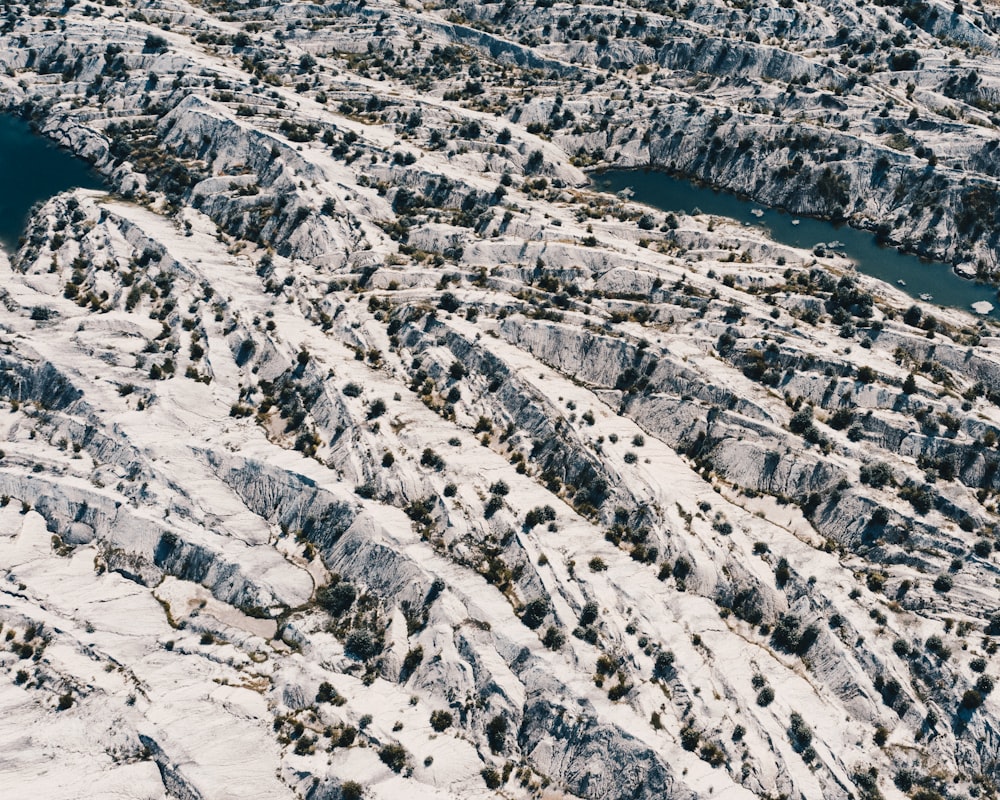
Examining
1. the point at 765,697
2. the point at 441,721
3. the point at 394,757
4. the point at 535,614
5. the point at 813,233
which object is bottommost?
the point at 394,757

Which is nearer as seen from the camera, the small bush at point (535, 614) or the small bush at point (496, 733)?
the small bush at point (496, 733)

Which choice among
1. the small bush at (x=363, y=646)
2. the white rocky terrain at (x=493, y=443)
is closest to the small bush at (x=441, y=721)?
the white rocky terrain at (x=493, y=443)

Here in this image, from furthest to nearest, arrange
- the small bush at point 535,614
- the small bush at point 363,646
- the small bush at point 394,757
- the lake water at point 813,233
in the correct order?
1. the lake water at point 813,233
2. the small bush at point 535,614
3. the small bush at point 363,646
4. the small bush at point 394,757

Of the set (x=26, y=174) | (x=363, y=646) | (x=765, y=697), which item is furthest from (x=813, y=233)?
(x=26, y=174)

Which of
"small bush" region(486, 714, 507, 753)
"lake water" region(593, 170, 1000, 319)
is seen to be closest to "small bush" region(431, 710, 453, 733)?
"small bush" region(486, 714, 507, 753)

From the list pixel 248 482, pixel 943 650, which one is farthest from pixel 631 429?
pixel 248 482

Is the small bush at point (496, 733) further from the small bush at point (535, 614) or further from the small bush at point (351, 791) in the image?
the small bush at point (351, 791)

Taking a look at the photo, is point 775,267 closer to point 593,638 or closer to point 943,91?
point 943,91

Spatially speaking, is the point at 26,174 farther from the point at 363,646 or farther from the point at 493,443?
the point at 363,646
